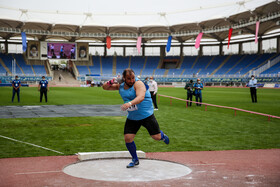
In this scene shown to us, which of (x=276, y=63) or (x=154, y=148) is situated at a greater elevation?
(x=276, y=63)

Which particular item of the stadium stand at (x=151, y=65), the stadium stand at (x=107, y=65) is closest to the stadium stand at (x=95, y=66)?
the stadium stand at (x=107, y=65)

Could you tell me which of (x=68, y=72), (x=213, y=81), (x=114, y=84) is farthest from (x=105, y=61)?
(x=114, y=84)

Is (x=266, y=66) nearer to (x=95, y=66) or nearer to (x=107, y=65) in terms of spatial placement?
(x=107, y=65)

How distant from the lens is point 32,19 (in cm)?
6475

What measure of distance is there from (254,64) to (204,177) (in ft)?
216

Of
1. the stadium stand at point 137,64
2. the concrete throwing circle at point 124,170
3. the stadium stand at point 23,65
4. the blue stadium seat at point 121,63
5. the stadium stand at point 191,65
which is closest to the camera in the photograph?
the concrete throwing circle at point 124,170

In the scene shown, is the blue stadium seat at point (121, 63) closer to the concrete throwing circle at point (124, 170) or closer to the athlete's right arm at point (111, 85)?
the concrete throwing circle at point (124, 170)

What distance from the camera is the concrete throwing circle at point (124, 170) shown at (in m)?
5.27

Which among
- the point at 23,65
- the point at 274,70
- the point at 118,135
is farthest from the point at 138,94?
the point at 23,65

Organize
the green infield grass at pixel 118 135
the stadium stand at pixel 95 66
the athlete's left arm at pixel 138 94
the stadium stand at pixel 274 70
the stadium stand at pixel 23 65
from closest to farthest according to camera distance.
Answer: the athlete's left arm at pixel 138 94 → the green infield grass at pixel 118 135 → the stadium stand at pixel 274 70 → the stadium stand at pixel 23 65 → the stadium stand at pixel 95 66

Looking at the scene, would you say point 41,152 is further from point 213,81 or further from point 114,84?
point 213,81

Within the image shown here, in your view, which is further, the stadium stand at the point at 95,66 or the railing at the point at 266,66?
the stadium stand at the point at 95,66

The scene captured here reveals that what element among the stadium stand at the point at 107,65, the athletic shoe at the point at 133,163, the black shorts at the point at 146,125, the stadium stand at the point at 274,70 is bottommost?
the athletic shoe at the point at 133,163

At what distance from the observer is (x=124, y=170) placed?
18.8 ft
